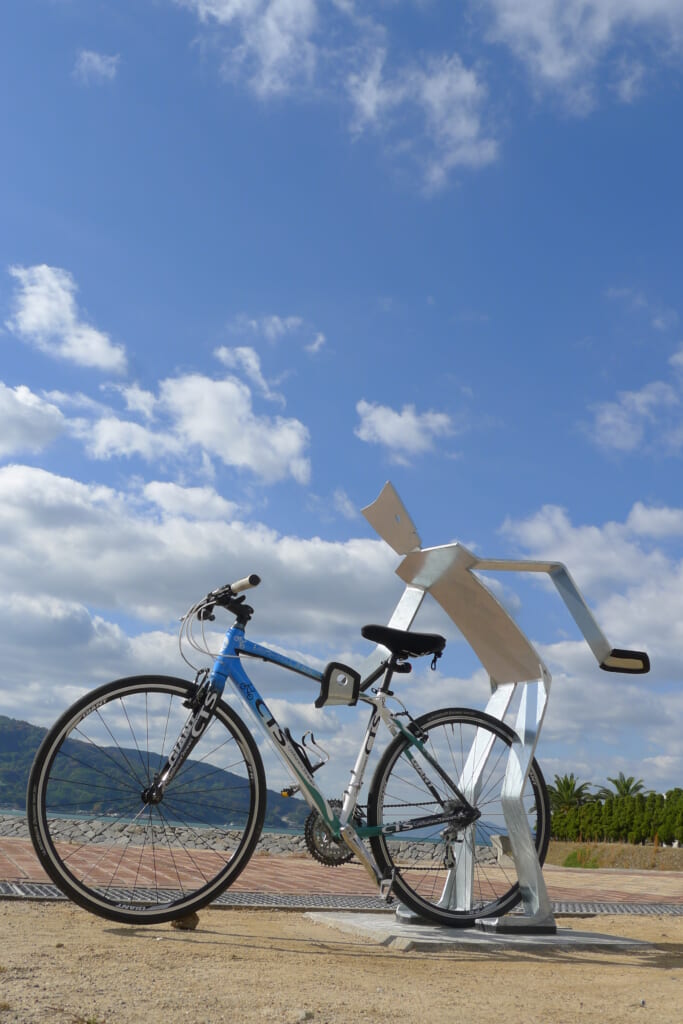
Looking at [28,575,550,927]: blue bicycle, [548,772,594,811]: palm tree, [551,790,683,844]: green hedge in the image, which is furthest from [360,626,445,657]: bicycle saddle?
[548,772,594,811]: palm tree

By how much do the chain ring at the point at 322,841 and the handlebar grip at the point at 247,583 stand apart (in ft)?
3.41

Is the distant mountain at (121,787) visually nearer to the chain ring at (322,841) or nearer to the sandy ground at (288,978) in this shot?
the chain ring at (322,841)

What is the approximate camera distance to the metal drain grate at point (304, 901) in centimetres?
477

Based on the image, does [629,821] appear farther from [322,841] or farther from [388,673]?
[322,841]

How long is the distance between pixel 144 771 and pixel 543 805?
7.07 feet

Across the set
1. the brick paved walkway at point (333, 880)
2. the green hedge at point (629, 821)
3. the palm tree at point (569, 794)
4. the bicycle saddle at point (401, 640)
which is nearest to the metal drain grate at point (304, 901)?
the brick paved walkway at point (333, 880)

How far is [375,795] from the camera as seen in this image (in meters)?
4.26

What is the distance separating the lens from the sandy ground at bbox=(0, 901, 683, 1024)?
2.63 metres

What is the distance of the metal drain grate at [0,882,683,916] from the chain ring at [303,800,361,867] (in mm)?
740

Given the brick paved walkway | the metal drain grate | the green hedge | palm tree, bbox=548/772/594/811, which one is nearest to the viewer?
the metal drain grate

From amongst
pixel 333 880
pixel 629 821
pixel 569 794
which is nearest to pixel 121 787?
pixel 333 880

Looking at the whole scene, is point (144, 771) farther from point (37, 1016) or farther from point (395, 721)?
point (37, 1016)

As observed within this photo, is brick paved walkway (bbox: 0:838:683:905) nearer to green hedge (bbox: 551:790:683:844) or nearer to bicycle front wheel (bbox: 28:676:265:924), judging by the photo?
bicycle front wheel (bbox: 28:676:265:924)

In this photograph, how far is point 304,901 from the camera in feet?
18.0
